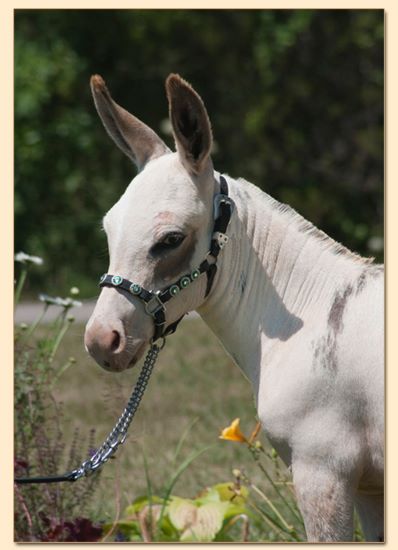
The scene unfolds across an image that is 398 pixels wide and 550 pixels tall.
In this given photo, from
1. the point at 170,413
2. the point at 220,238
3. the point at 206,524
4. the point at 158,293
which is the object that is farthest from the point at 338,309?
the point at 170,413

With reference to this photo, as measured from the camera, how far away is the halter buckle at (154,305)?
3143mm

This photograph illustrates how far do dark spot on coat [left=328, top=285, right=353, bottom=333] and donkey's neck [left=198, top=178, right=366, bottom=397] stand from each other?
0.12 feet

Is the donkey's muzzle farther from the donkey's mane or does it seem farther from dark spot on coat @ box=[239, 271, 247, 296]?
the donkey's mane

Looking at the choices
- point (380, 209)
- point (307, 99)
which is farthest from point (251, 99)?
point (380, 209)

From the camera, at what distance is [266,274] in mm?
3404

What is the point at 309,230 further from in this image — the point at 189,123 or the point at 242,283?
the point at 189,123

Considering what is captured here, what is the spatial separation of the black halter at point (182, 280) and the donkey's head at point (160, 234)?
16 millimetres

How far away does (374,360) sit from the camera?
3.13m

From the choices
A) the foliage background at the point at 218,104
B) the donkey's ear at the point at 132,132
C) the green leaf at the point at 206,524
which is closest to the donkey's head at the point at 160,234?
the donkey's ear at the point at 132,132

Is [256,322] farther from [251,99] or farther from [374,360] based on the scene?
[251,99]

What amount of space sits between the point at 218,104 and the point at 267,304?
34.8 feet

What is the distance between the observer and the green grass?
577cm

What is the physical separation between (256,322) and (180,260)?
1.22ft

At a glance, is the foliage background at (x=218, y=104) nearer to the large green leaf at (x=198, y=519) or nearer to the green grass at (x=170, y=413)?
the green grass at (x=170, y=413)
